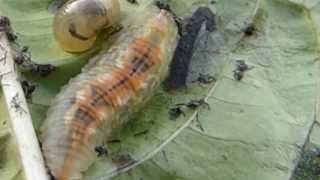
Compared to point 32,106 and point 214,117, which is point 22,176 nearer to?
point 32,106

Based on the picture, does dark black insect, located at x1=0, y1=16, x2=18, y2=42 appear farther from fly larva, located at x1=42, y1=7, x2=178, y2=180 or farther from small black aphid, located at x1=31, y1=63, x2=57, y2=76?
fly larva, located at x1=42, y1=7, x2=178, y2=180

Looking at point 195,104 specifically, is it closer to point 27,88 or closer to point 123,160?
point 123,160

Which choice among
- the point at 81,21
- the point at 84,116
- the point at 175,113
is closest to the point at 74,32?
the point at 81,21

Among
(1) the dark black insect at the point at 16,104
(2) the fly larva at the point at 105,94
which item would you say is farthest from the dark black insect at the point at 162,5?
(1) the dark black insect at the point at 16,104

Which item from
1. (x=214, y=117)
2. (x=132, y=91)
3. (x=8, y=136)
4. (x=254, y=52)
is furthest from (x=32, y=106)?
(x=254, y=52)

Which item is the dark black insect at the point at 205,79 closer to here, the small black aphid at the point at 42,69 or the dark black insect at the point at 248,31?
the dark black insect at the point at 248,31

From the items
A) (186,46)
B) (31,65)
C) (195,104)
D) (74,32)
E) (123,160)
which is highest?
(74,32)
